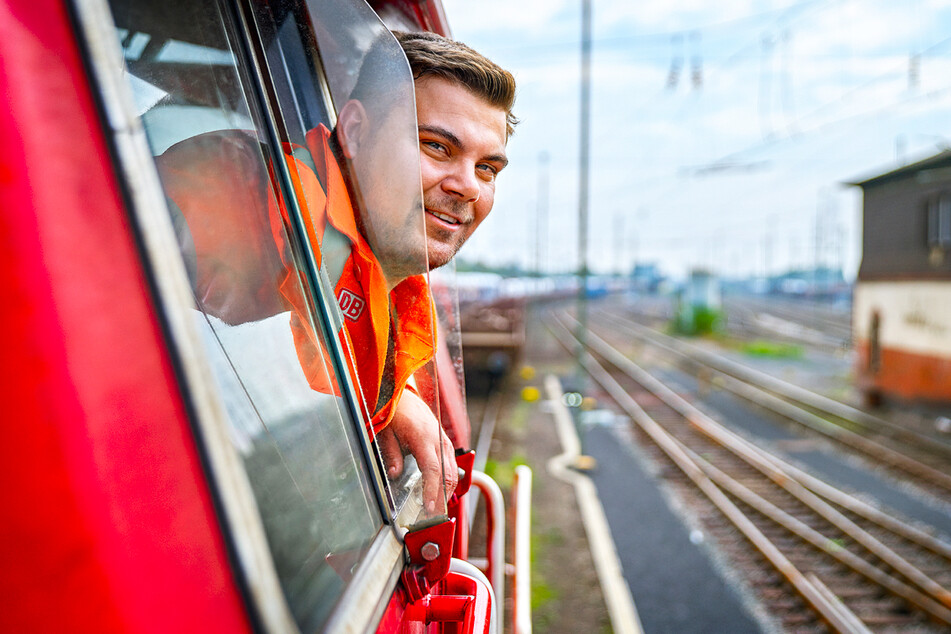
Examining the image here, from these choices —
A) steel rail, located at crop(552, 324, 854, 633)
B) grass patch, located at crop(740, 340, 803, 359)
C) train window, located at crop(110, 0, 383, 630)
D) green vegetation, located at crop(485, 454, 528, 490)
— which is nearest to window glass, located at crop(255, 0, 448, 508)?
train window, located at crop(110, 0, 383, 630)

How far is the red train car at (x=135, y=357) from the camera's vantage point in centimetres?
54

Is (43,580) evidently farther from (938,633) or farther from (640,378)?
(640,378)

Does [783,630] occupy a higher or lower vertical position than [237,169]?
lower

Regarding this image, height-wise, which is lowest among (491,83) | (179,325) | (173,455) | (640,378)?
(640,378)

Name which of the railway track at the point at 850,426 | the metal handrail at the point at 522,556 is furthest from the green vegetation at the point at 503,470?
the metal handrail at the point at 522,556

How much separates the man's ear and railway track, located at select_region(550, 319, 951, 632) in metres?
6.23

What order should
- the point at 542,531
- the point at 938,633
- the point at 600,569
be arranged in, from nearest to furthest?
1. the point at 938,633
2. the point at 600,569
3. the point at 542,531

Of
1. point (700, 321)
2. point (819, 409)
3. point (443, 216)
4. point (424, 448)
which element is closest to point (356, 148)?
point (443, 216)

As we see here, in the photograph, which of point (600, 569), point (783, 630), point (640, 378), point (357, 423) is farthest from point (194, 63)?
point (640, 378)

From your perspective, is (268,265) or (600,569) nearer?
(268,265)

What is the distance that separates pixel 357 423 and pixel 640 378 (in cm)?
1850

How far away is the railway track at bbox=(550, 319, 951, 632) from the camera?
19.4 ft

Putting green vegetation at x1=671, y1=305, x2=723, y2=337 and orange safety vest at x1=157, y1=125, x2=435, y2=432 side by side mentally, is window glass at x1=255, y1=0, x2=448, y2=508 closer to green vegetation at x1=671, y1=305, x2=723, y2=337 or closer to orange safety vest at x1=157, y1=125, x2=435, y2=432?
orange safety vest at x1=157, y1=125, x2=435, y2=432

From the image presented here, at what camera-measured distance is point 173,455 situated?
611 mm
